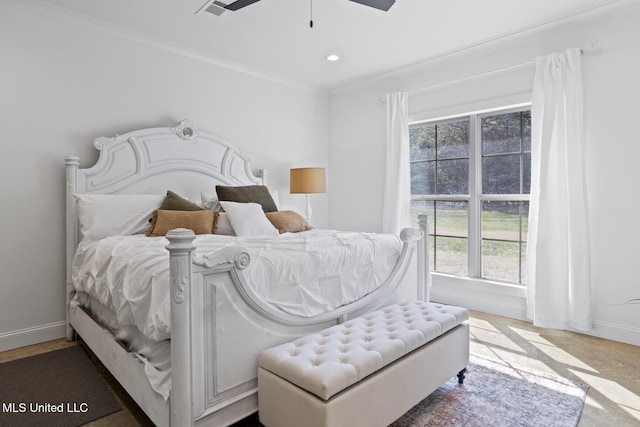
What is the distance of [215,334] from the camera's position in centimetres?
151

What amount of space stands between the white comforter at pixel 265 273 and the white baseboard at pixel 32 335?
0.56m

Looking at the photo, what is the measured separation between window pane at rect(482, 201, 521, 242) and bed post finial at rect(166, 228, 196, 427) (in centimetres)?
318

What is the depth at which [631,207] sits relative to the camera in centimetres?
277

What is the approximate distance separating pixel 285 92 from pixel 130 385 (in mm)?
3625

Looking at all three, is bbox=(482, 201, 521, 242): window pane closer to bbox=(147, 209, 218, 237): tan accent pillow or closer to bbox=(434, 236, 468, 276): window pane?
bbox=(434, 236, 468, 276): window pane

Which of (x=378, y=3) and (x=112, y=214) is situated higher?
(x=378, y=3)

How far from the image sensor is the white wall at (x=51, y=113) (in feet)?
8.77

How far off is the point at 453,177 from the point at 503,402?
2453 mm

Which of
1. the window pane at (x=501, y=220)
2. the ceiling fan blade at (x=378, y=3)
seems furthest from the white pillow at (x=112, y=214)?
the window pane at (x=501, y=220)

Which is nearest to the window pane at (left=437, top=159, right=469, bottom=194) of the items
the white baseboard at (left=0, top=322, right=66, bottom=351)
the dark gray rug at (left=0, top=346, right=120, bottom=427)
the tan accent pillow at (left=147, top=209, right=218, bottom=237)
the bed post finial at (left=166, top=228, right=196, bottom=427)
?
the tan accent pillow at (left=147, top=209, right=218, bottom=237)

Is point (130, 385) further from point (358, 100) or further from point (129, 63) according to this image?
point (358, 100)

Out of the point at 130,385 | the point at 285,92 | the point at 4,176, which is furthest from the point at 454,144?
the point at 4,176

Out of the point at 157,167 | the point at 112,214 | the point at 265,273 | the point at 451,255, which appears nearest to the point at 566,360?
the point at 451,255
